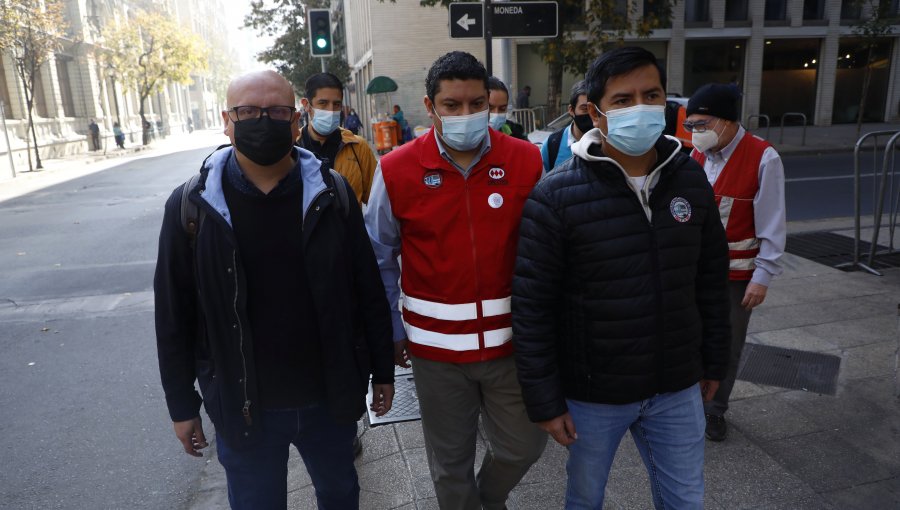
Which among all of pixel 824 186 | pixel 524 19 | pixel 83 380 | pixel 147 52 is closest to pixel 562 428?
pixel 83 380

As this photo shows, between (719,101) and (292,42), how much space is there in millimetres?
32884

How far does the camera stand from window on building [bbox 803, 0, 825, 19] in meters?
Answer: 25.7

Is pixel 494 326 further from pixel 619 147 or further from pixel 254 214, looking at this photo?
pixel 254 214

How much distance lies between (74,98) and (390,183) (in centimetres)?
4263

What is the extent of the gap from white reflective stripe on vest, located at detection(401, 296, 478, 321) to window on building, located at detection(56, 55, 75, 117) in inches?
1604

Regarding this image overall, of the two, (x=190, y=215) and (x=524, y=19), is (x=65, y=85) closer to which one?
(x=524, y=19)

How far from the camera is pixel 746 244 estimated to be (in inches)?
135

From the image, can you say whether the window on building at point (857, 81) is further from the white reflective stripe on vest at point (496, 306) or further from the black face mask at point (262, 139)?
the black face mask at point (262, 139)

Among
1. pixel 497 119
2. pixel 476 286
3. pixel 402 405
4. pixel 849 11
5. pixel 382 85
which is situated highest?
pixel 849 11

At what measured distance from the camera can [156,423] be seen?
171 inches

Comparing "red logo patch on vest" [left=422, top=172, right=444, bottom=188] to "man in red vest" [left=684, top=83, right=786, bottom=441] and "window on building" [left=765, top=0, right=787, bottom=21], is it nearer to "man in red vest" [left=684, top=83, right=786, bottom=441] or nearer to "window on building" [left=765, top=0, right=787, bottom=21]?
"man in red vest" [left=684, top=83, right=786, bottom=441]

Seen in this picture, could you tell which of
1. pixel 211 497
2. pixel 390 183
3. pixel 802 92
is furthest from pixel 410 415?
pixel 802 92

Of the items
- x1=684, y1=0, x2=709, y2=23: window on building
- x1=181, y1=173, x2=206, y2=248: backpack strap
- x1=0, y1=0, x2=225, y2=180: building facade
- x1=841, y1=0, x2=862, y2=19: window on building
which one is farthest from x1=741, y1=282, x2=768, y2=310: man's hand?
x1=841, y1=0, x2=862, y2=19: window on building

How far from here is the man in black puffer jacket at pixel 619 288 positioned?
2.12 meters
